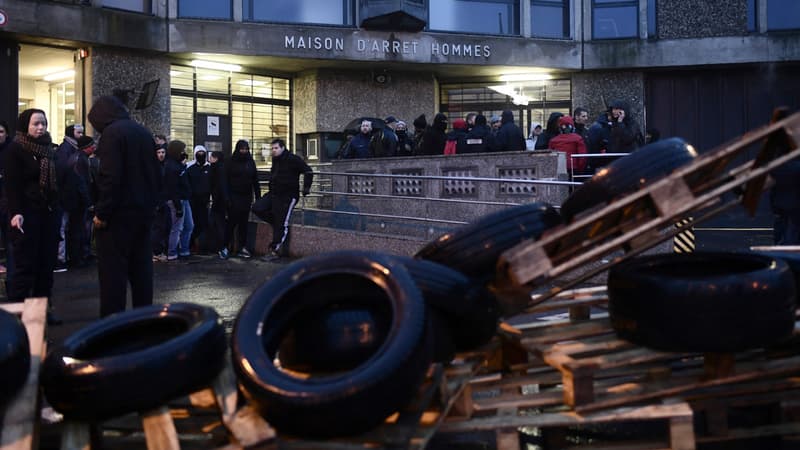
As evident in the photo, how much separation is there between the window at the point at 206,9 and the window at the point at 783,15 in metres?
13.7

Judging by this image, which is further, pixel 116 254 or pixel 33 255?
pixel 33 255

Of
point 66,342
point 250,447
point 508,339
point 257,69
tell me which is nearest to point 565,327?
point 508,339

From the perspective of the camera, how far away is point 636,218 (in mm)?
4469

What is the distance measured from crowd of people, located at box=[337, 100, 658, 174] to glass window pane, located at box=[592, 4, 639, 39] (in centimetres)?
822

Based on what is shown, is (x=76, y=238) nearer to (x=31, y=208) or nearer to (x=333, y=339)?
(x=31, y=208)

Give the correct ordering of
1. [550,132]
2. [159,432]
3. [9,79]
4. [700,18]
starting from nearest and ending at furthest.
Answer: [159,432] < [550,132] < [9,79] < [700,18]

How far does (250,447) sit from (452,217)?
32.3 ft

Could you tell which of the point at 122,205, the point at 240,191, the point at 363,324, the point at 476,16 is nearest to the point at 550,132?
the point at 240,191

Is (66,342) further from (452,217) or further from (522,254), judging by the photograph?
(452,217)

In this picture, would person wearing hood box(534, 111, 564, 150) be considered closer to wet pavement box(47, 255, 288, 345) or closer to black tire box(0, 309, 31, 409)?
wet pavement box(47, 255, 288, 345)

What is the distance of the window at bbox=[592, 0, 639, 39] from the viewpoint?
2244 cm

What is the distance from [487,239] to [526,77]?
62.9ft

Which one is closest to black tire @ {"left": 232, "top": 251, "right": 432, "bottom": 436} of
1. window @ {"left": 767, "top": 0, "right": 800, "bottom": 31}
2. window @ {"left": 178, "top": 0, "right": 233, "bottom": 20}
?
window @ {"left": 178, "top": 0, "right": 233, "bottom": 20}

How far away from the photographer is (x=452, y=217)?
42.4ft
